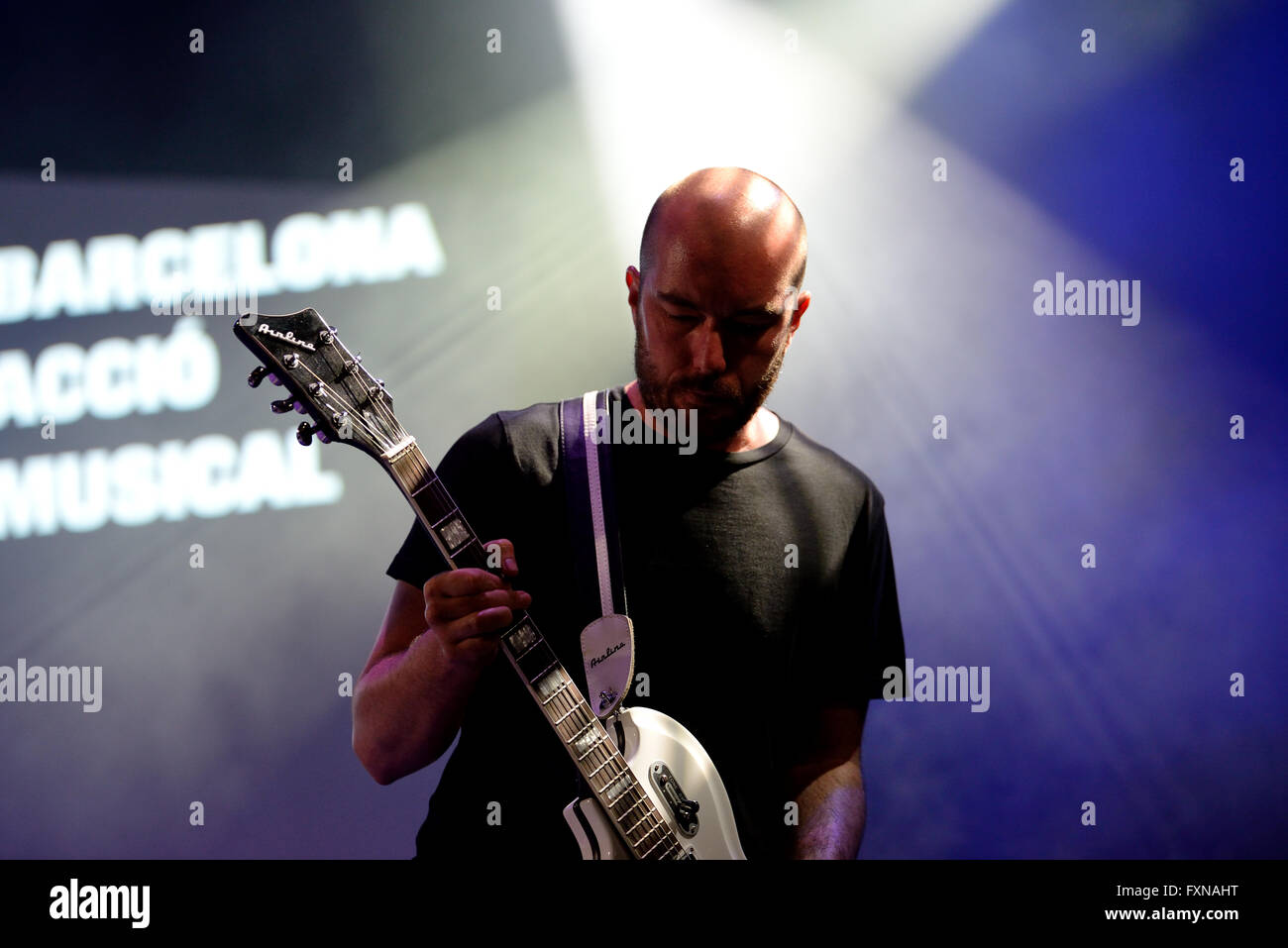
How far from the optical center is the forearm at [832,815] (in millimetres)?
1972

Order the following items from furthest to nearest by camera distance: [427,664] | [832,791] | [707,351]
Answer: [832,791] < [707,351] < [427,664]

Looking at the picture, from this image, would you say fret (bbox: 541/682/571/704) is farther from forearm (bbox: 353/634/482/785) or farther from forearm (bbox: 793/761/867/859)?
forearm (bbox: 793/761/867/859)

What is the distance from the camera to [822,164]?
2.97 metres

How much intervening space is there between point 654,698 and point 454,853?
454 mm

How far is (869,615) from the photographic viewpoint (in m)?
2.09

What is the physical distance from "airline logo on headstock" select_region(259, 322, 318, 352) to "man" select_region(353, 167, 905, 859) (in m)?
0.33

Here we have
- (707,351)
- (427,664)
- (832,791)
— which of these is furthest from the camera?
(832,791)

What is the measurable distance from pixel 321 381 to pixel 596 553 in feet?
1.91

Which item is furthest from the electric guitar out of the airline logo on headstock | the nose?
the nose

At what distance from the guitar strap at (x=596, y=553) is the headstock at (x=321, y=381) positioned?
336 mm

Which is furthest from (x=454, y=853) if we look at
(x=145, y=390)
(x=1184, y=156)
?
(x=1184, y=156)

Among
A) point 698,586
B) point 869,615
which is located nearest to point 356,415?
point 698,586

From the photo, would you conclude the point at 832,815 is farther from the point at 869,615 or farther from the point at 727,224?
the point at 727,224

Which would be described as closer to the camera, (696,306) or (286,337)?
(286,337)
